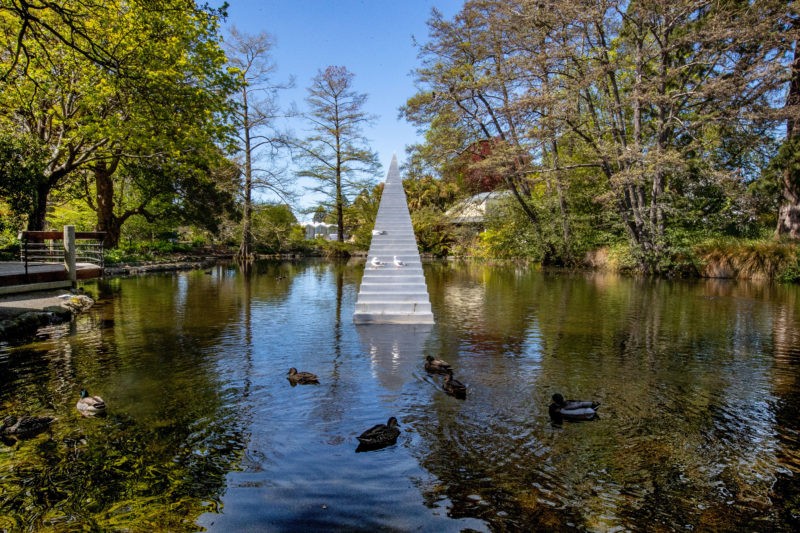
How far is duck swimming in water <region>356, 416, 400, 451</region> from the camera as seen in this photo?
4.82 metres

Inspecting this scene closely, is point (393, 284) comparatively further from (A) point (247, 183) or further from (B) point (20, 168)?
(A) point (247, 183)

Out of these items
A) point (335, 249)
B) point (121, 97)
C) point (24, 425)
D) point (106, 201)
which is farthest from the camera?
point (335, 249)

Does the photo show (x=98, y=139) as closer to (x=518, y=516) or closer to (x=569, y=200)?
(x=518, y=516)

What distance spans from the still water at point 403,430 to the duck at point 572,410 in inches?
4.4

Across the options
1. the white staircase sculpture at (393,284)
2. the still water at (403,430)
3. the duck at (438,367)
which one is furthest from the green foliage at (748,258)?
the duck at (438,367)

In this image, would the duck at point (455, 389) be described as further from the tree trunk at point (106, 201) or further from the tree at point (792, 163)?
the tree trunk at point (106, 201)

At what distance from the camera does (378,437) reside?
486 centimetres

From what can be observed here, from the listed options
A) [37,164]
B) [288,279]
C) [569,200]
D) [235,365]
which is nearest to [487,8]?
[569,200]

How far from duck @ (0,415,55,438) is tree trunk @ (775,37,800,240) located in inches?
1043

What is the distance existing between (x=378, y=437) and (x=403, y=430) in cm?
48

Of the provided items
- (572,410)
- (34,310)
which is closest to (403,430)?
(572,410)

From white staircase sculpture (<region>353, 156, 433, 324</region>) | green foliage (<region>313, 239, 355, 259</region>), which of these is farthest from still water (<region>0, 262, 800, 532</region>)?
green foliage (<region>313, 239, 355, 259</region>)

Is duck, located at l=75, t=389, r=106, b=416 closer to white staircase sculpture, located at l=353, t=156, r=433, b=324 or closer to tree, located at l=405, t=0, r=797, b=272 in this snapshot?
white staircase sculpture, located at l=353, t=156, r=433, b=324

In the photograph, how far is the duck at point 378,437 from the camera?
15.8 ft
